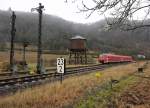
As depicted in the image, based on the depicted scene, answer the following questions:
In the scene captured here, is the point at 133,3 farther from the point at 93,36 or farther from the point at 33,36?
the point at 93,36

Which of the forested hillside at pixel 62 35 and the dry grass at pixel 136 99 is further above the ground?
the forested hillside at pixel 62 35

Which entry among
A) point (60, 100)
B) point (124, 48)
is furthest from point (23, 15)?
point (60, 100)

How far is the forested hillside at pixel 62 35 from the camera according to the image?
14175 cm

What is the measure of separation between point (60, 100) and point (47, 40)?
136m

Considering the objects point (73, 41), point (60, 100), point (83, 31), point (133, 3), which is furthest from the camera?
point (83, 31)

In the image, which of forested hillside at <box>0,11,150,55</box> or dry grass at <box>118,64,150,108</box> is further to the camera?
forested hillside at <box>0,11,150,55</box>

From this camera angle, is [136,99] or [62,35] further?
[62,35]

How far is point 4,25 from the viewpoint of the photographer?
6329 inches

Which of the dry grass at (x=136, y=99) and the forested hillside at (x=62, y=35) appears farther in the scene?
the forested hillside at (x=62, y=35)

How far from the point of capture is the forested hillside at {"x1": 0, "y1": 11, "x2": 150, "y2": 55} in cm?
14175

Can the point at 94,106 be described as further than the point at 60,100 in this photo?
No

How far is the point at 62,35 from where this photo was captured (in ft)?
517

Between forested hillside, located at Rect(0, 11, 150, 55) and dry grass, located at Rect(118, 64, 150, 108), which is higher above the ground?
forested hillside, located at Rect(0, 11, 150, 55)

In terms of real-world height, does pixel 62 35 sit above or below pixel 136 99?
above
